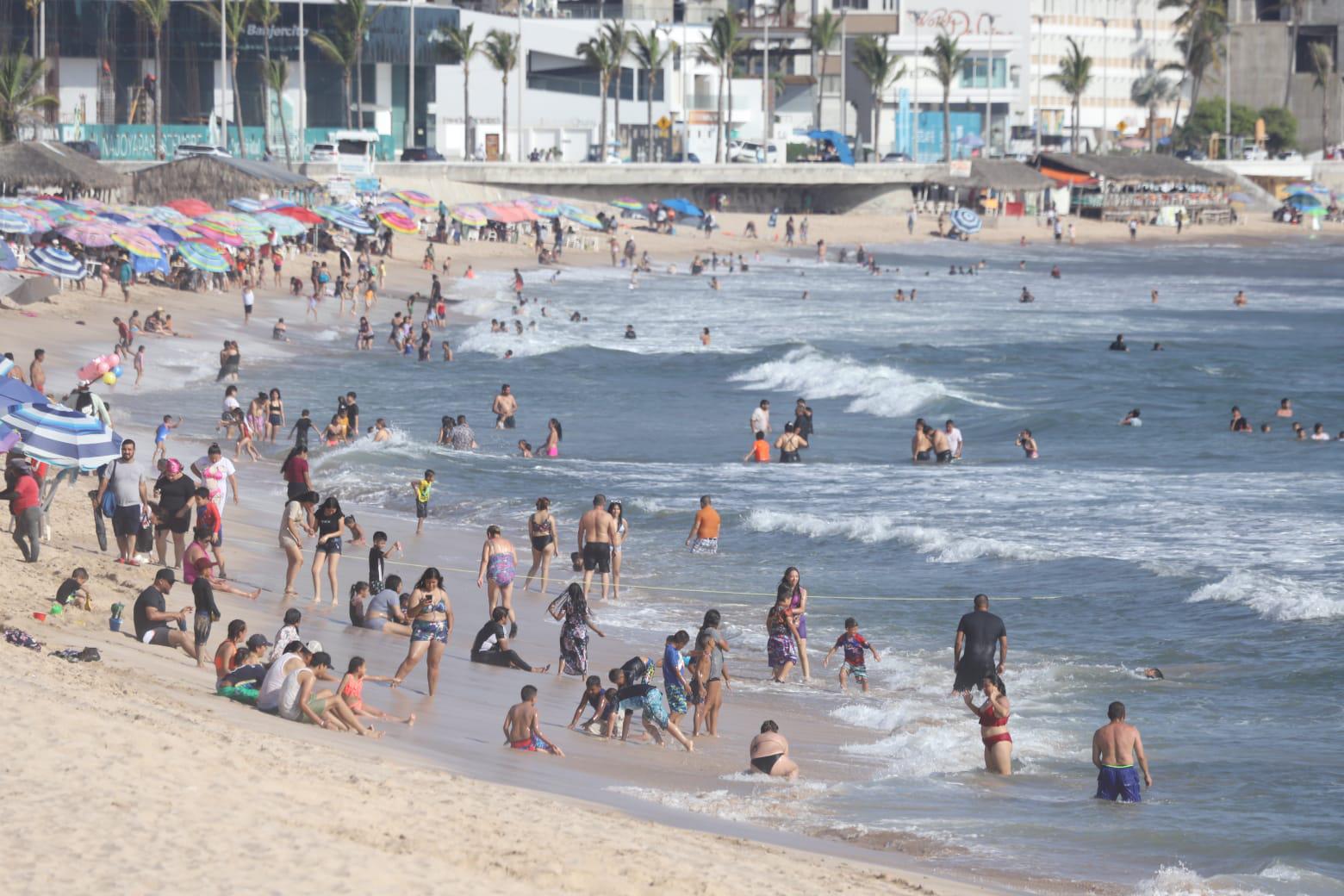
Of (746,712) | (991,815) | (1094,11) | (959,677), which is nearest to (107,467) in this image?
(746,712)

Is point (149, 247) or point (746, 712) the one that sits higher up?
point (149, 247)

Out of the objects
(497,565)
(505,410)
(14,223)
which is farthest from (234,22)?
(497,565)

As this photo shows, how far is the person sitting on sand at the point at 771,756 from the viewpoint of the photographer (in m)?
13.3

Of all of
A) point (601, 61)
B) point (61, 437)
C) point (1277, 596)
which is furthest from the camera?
point (601, 61)

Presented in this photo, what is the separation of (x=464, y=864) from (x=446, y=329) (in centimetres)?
3948

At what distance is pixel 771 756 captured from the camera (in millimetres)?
13352

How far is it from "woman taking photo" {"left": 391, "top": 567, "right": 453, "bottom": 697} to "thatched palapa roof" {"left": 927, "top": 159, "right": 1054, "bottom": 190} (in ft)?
274

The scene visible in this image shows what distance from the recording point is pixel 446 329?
48.4m

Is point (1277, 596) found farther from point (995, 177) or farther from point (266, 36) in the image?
point (995, 177)

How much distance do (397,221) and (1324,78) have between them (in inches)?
3655

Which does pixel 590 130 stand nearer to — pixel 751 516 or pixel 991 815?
pixel 751 516

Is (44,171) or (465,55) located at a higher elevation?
(465,55)

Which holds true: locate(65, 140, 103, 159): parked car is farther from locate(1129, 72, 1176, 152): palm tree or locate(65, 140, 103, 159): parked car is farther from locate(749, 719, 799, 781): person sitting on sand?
locate(1129, 72, 1176, 152): palm tree

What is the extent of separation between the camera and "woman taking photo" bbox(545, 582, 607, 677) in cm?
1598
